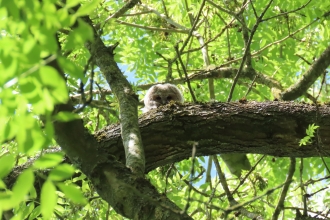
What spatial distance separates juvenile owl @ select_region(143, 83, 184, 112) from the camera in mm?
6334

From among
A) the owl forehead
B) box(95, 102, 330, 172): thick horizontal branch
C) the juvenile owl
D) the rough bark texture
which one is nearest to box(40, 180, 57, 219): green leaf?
the rough bark texture

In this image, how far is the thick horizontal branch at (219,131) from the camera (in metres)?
3.48

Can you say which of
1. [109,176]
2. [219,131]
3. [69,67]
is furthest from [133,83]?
[69,67]

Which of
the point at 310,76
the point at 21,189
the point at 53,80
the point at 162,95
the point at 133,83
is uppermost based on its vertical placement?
the point at 162,95

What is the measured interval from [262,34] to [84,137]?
3.43m

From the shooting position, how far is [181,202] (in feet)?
12.7

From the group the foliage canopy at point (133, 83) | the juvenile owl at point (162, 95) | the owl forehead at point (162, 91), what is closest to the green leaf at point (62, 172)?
the foliage canopy at point (133, 83)

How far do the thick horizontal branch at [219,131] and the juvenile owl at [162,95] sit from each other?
2.73 m

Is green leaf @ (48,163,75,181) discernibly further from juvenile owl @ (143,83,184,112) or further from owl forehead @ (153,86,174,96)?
owl forehead @ (153,86,174,96)

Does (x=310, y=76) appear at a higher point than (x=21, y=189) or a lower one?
higher

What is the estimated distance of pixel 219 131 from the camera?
11.5 feet

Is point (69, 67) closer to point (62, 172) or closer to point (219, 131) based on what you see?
point (62, 172)

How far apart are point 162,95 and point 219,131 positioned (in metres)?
3.16

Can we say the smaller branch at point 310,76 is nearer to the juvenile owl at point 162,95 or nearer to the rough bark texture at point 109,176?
the juvenile owl at point 162,95
